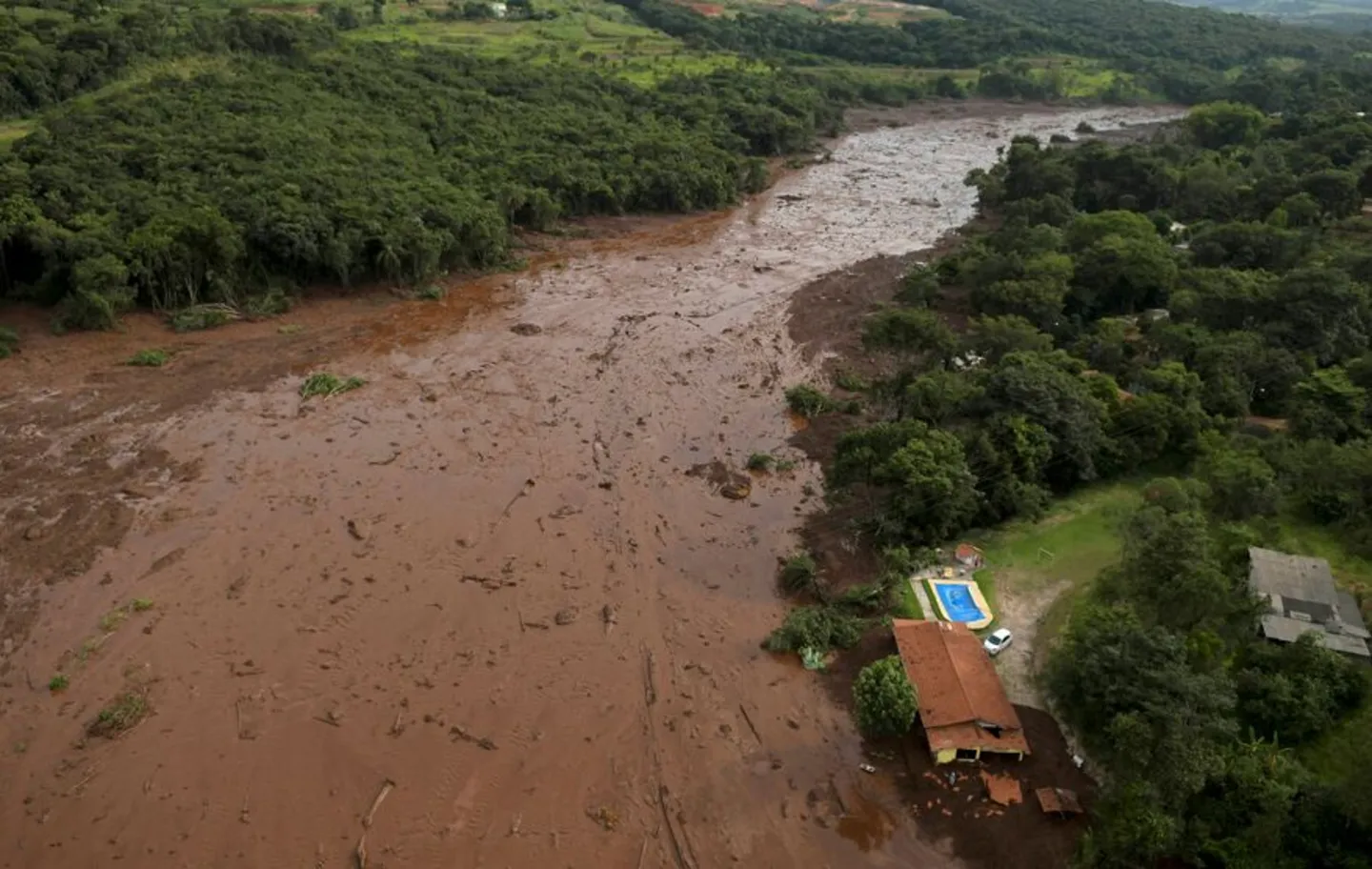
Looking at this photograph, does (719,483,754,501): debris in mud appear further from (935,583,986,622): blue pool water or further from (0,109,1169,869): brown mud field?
(935,583,986,622): blue pool water

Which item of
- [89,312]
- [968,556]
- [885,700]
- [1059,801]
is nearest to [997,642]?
[968,556]

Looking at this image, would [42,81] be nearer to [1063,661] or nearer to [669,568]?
[669,568]

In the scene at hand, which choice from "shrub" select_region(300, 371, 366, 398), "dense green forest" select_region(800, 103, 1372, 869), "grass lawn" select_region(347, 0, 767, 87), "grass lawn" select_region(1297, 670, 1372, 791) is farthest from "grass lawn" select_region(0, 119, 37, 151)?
"grass lawn" select_region(1297, 670, 1372, 791)

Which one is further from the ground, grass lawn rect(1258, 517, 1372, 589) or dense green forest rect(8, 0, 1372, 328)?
dense green forest rect(8, 0, 1372, 328)

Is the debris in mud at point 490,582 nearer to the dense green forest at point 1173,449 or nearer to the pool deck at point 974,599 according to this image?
the dense green forest at point 1173,449

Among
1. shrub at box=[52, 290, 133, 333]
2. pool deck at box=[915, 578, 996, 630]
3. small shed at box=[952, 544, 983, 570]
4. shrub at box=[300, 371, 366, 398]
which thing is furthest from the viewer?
shrub at box=[52, 290, 133, 333]

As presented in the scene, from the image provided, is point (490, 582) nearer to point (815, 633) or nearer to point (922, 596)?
point (815, 633)

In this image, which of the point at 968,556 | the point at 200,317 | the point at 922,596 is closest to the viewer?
the point at 922,596
